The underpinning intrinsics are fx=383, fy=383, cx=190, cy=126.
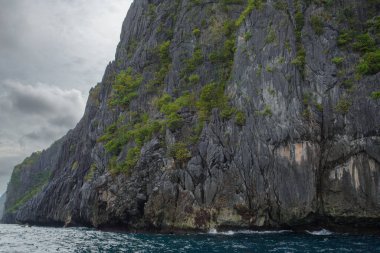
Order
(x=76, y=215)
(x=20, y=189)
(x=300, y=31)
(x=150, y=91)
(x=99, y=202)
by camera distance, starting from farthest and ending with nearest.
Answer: (x=20, y=189)
(x=76, y=215)
(x=150, y=91)
(x=99, y=202)
(x=300, y=31)

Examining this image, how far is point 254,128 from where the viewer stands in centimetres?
4875

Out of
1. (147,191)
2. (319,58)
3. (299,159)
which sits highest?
(319,58)

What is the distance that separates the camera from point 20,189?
6467 inches

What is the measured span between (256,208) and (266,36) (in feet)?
78.9

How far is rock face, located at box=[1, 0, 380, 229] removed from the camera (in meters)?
43.2

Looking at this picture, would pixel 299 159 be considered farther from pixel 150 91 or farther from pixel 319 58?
pixel 150 91

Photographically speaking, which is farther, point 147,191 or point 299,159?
point 147,191

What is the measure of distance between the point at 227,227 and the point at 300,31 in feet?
93.2

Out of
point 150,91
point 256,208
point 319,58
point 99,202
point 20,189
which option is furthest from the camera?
point 20,189

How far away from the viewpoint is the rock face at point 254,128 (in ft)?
142

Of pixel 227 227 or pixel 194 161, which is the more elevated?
pixel 194 161

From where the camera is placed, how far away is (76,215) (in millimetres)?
76562

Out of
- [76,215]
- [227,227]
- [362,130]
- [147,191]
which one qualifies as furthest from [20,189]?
[362,130]

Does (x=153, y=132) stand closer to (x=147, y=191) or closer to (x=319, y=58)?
(x=147, y=191)
